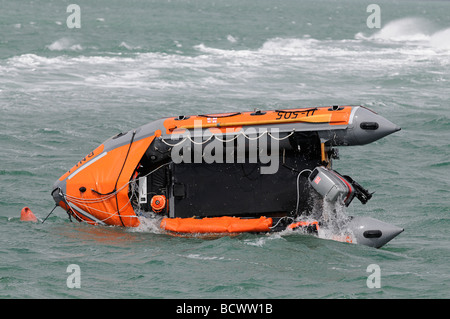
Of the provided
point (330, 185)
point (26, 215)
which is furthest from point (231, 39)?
point (330, 185)

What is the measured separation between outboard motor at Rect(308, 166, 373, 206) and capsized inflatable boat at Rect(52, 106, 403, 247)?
2cm

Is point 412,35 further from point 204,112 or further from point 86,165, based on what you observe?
point 86,165

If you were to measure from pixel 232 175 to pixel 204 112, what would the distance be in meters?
8.61

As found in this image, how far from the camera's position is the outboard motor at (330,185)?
10125 millimetres

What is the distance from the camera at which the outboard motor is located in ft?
33.2

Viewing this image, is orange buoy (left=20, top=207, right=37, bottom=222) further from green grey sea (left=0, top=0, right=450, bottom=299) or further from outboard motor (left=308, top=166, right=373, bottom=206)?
outboard motor (left=308, top=166, right=373, bottom=206)

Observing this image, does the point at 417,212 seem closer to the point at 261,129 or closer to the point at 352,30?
the point at 261,129

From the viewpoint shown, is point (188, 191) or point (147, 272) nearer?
point (147, 272)

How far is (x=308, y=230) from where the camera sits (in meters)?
10.4

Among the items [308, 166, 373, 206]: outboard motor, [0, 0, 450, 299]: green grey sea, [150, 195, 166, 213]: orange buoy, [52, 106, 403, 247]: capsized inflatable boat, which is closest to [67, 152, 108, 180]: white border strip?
[52, 106, 403, 247]: capsized inflatable boat

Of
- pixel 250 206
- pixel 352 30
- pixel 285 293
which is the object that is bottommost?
pixel 285 293

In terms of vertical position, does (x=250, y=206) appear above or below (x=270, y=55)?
below

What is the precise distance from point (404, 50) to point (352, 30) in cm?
1453

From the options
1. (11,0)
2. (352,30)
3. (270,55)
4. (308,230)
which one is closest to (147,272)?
(308,230)
